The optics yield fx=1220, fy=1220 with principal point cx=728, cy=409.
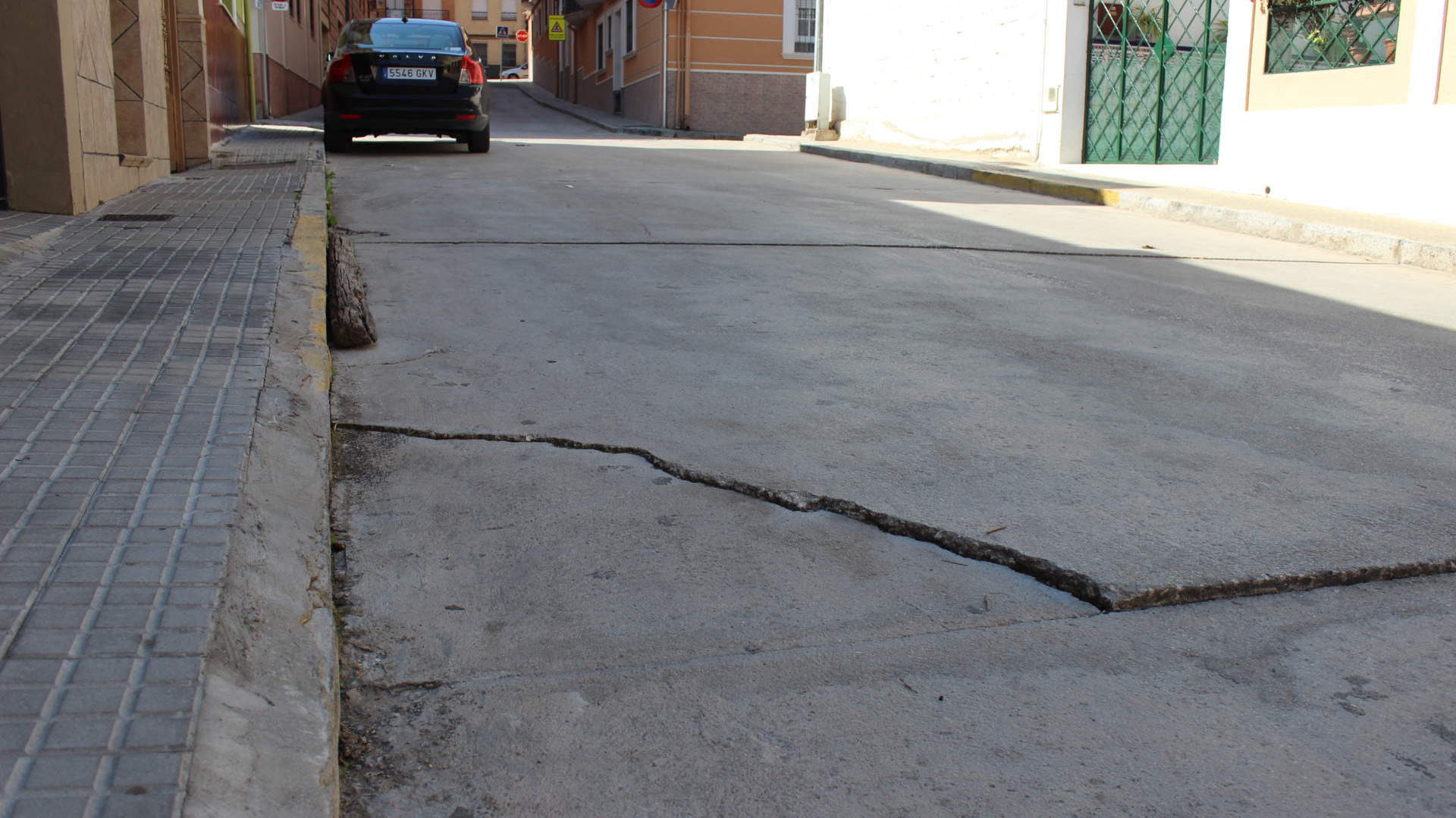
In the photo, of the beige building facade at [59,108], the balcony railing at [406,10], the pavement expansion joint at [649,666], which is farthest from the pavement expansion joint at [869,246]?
the balcony railing at [406,10]

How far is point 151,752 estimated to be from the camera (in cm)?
131

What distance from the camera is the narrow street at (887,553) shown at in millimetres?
1684

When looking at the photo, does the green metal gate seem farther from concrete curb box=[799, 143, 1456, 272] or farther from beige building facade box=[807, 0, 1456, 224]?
concrete curb box=[799, 143, 1456, 272]

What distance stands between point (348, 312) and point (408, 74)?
8.32 meters

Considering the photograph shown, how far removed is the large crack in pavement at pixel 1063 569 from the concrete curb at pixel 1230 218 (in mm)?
5280

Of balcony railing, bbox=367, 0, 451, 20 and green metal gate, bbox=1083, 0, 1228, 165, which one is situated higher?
balcony railing, bbox=367, 0, 451, 20

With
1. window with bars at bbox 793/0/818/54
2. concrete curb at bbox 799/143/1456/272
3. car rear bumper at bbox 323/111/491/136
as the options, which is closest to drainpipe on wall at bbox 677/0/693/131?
window with bars at bbox 793/0/818/54

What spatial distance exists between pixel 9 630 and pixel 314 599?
450 millimetres

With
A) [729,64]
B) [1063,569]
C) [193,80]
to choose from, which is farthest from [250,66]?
[1063,569]

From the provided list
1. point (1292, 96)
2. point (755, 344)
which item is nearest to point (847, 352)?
point (755, 344)

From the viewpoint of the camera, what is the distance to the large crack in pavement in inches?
87.1

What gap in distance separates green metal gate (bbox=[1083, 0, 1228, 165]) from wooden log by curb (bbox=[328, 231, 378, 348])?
10233 millimetres

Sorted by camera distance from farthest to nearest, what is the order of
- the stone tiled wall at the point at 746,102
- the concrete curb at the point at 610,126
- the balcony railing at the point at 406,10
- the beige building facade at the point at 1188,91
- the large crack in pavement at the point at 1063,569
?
the balcony railing at the point at 406,10
the stone tiled wall at the point at 746,102
the concrete curb at the point at 610,126
the beige building facade at the point at 1188,91
the large crack in pavement at the point at 1063,569

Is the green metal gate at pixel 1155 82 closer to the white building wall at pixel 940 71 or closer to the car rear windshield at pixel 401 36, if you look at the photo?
the white building wall at pixel 940 71
